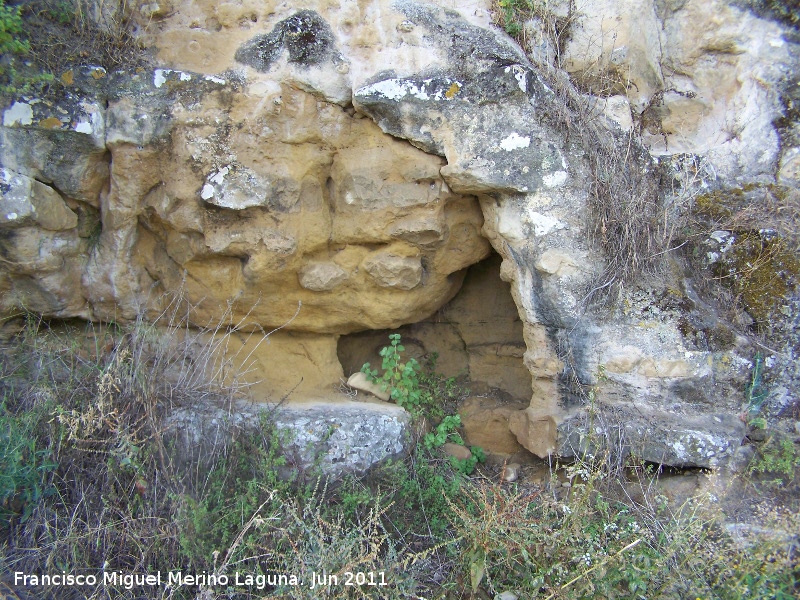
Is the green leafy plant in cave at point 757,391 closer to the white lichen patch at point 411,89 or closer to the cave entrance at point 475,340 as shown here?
the cave entrance at point 475,340

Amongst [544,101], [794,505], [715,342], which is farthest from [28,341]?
[794,505]

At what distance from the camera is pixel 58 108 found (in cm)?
300

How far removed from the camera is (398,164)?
3.29m

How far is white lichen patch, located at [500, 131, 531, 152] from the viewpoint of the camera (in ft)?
10.3

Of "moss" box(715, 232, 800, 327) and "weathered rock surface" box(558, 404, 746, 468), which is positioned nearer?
"weathered rock surface" box(558, 404, 746, 468)

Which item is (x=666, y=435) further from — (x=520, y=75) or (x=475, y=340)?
(x=520, y=75)

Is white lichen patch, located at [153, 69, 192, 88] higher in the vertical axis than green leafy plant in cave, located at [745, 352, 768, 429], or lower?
higher

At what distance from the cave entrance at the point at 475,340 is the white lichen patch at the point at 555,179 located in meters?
0.88

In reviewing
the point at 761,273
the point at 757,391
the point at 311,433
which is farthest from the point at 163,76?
the point at 757,391

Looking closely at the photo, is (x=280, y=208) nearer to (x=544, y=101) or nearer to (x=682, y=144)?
(x=544, y=101)

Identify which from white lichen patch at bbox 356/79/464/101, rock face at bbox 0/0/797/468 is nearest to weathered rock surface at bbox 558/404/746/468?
rock face at bbox 0/0/797/468

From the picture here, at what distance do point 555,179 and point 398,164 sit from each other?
0.84 meters

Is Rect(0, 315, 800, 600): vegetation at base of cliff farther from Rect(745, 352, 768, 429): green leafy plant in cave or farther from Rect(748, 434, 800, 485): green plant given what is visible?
Rect(745, 352, 768, 429): green leafy plant in cave

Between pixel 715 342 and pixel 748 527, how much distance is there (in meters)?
0.87
